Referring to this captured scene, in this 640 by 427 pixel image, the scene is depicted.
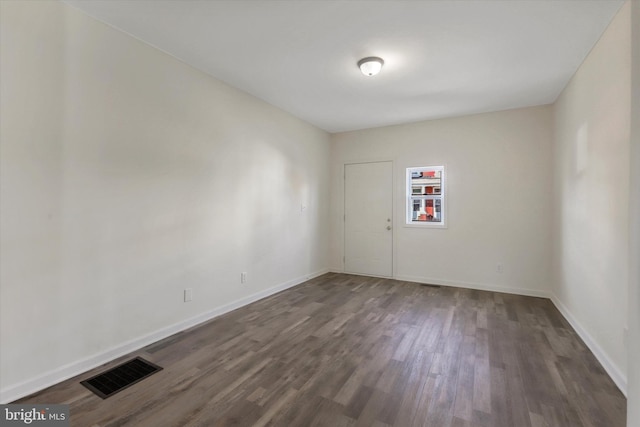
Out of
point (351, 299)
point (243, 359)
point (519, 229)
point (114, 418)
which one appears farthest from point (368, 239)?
point (114, 418)

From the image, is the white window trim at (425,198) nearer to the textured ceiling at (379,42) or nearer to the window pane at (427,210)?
the window pane at (427,210)

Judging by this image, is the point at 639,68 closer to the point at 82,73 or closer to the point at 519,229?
the point at 82,73

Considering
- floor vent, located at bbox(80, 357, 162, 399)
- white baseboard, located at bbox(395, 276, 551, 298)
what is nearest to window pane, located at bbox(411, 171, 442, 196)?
white baseboard, located at bbox(395, 276, 551, 298)

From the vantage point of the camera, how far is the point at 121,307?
7.98ft

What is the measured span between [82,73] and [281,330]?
2800mm

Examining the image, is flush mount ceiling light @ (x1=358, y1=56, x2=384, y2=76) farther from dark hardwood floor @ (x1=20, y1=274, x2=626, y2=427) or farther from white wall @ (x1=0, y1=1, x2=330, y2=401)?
dark hardwood floor @ (x1=20, y1=274, x2=626, y2=427)

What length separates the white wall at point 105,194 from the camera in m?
1.90

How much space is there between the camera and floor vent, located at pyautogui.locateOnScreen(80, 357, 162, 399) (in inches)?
77.8

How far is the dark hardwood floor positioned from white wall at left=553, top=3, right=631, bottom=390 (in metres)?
0.29

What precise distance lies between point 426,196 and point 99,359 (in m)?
4.72

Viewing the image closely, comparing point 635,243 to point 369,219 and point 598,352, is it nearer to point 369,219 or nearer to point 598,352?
point 598,352

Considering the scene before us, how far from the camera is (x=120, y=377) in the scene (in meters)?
2.11

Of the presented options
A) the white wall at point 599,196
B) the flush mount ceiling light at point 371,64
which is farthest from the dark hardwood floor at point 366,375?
the flush mount ceiling light at point 371,64

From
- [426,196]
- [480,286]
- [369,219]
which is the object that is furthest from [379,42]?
[480,286]
